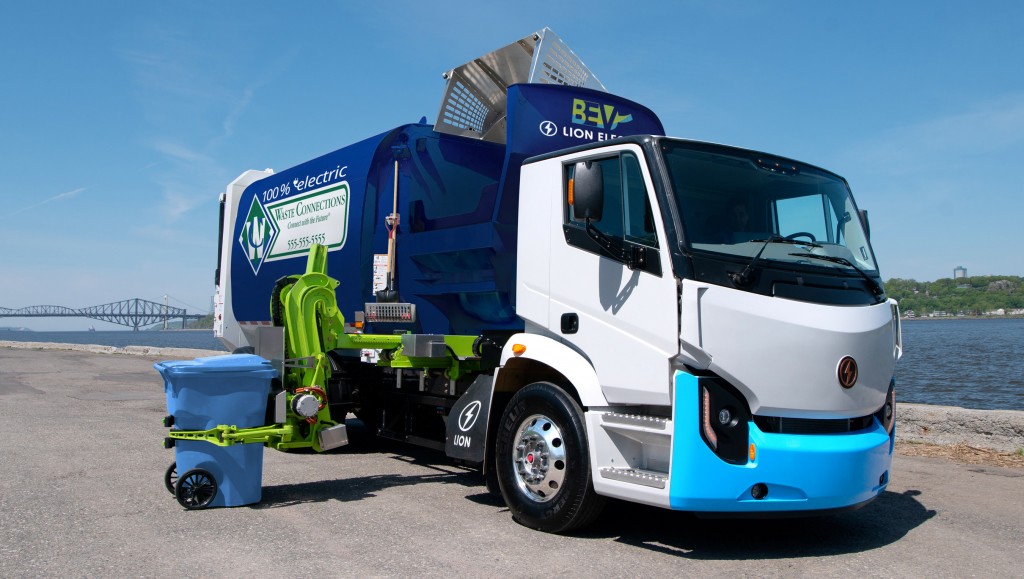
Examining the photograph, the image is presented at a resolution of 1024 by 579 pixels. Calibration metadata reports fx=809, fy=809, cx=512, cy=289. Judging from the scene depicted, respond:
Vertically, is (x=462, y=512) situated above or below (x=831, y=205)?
below

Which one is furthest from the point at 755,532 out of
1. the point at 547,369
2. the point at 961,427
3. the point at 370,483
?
the point at 961,427

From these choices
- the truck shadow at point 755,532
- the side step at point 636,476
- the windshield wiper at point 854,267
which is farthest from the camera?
the truck shadow at point 755,532

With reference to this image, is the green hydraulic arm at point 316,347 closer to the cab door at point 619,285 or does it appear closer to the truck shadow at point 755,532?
the cab door at point 619,285

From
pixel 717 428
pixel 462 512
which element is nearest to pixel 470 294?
pixel 462 512

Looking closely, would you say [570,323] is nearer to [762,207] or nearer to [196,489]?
[762,207]

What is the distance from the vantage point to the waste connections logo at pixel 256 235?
9.88 m

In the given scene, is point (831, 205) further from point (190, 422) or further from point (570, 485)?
point (190, 422)

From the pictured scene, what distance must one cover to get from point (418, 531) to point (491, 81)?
4.11 m

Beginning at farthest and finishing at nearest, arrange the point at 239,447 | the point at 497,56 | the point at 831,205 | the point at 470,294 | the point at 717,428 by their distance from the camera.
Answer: the point at 497,56
the point at 470,294
the point at 239,447
the point at 831,205
the point at 717,428

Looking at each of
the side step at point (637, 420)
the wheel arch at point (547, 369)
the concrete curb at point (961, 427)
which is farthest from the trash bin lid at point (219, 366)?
the concrete curb at point (961, 427)

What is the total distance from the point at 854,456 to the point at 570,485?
5.57ft

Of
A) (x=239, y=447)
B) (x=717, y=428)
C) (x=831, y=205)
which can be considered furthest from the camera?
(x=239, y=447)

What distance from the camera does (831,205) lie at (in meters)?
5.62

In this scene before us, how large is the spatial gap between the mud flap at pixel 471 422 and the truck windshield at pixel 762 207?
205cm
